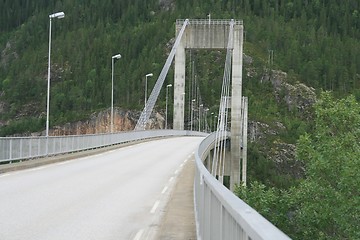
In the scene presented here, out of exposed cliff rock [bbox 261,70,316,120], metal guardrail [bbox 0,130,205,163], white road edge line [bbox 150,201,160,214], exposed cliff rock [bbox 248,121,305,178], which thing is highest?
exposed cliff rock [bbox 261,70,316,120]

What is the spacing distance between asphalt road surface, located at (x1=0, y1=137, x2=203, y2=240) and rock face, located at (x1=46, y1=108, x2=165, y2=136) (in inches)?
3764

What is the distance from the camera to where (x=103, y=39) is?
18012cm

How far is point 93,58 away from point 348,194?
15175cm

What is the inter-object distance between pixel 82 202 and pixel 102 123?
377 feet

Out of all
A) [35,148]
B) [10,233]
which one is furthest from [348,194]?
[10,233]

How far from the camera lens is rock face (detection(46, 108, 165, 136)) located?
12211 centimetres

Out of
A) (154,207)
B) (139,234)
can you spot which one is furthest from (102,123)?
(139,234)

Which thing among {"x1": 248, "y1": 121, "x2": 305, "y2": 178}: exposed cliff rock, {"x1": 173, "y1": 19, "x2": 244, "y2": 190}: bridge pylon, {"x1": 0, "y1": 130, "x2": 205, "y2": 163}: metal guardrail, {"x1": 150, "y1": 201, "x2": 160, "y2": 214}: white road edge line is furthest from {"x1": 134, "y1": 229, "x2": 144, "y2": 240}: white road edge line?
{"x1": 248, "y1": 121, "x2": 305, "y2": 178}: exposed cliff rock

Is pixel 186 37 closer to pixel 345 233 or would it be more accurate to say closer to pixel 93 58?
pixel 345 233

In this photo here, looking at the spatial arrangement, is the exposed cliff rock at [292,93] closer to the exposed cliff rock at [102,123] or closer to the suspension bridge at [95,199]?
the exposed cliff rock at [102,123]

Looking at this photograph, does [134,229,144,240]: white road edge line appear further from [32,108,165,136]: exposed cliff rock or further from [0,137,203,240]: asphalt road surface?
[32,108,165,136]: exposed cliff rock

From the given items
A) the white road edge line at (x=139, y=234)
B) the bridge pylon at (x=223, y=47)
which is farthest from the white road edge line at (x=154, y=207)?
the bridge pylon at (x=223, y=47)

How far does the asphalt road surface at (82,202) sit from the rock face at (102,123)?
3764 inches

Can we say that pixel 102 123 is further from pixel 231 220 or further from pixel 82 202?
pixel 231 220
